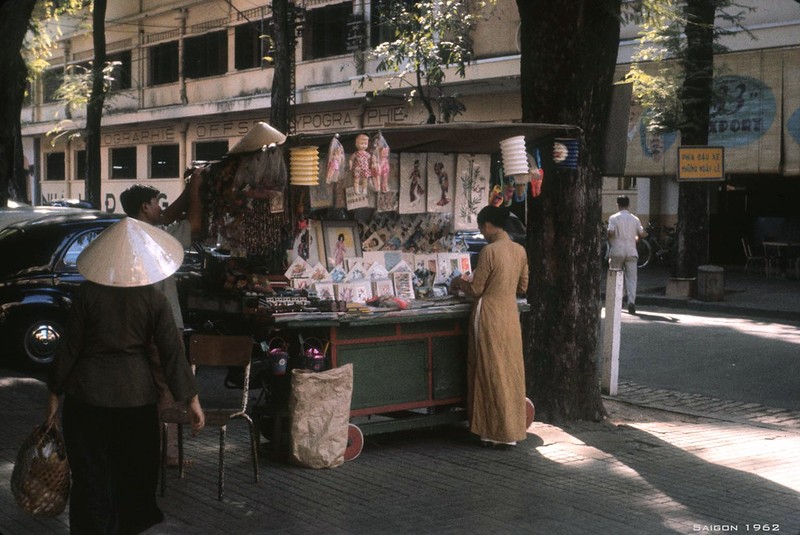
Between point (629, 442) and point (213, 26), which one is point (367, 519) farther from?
point (213, 26)

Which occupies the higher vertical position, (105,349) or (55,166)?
(55,166)

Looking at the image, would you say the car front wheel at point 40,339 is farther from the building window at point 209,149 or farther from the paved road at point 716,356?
the building window at point 209,149

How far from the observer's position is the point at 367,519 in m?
6.07

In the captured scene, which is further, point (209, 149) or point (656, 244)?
point (209, 149)

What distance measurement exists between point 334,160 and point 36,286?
493 centimetres

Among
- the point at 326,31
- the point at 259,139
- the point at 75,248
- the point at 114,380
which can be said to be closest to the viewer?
the point at 114,380

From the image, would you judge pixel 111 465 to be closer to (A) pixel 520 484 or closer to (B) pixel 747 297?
(A) pixel 520 484

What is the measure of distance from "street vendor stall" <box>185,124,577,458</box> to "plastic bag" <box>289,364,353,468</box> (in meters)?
0.20

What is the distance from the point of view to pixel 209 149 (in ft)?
110

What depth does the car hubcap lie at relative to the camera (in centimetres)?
1116

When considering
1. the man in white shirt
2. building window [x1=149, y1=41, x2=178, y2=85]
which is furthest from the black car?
building window [x1=149, y1=41, x2=178, y2=85]

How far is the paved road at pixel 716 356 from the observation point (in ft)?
35.0

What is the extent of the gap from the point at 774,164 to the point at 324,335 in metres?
14.8

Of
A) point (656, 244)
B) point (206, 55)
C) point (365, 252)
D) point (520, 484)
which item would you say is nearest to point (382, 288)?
point (365, 252)
